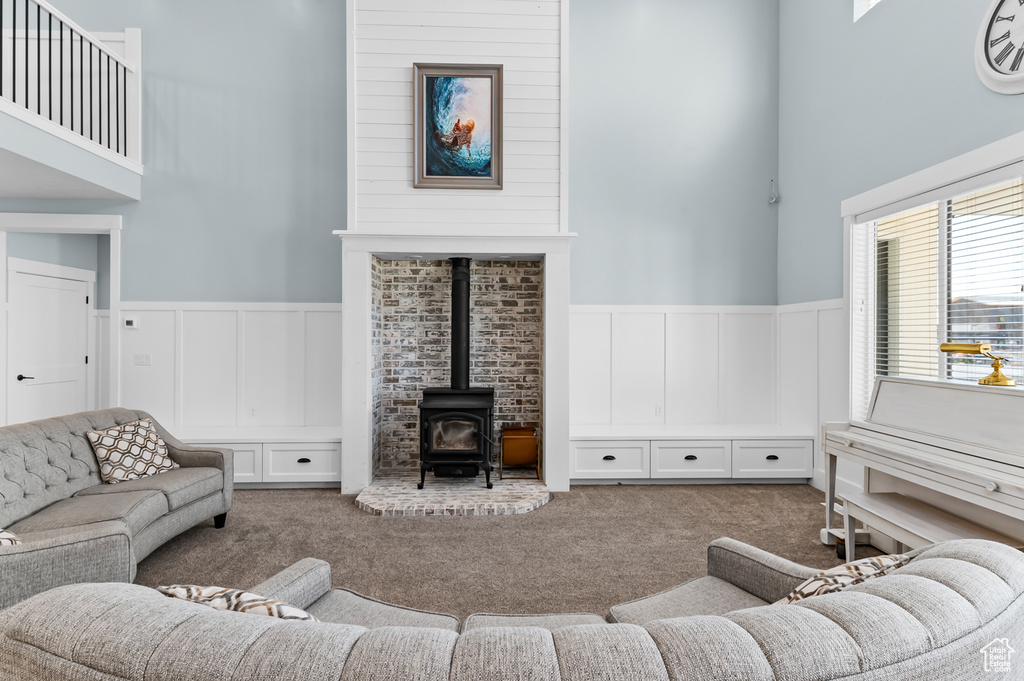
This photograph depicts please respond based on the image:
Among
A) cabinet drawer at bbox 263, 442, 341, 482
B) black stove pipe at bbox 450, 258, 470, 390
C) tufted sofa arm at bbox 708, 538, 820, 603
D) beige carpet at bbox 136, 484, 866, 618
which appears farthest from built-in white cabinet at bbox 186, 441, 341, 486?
tufted sofa arm at bbox 708, 538, 820, 603

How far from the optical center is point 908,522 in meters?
2.71

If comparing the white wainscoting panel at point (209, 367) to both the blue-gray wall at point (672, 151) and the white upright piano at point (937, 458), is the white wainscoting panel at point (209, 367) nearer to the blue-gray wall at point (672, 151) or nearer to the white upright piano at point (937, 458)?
the blue-gray wall at point (672, 151)

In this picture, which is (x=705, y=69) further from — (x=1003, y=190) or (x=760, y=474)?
(x=760, y=474)

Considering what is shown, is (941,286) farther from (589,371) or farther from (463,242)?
(463,242)

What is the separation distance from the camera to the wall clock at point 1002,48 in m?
Result: 2.88

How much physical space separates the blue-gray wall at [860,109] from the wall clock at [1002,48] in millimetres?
61

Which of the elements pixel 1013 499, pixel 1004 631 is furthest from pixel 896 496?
pixel 1004 631

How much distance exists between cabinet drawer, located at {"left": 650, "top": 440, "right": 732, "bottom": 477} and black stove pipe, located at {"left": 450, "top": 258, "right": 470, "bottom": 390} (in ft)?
Result: 6.39

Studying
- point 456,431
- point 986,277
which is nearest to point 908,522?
point 986,277

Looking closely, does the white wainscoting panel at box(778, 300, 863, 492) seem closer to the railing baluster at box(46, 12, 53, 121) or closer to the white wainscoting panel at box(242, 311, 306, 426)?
the white wainscoting panel at box(242, 311, 306, 426)

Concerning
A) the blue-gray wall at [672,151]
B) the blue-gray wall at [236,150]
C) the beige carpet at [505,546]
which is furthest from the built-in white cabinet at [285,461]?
the blue-gray wall at [672,151]

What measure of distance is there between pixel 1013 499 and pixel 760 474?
287 cm

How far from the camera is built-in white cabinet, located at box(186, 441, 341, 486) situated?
15.4 feet
